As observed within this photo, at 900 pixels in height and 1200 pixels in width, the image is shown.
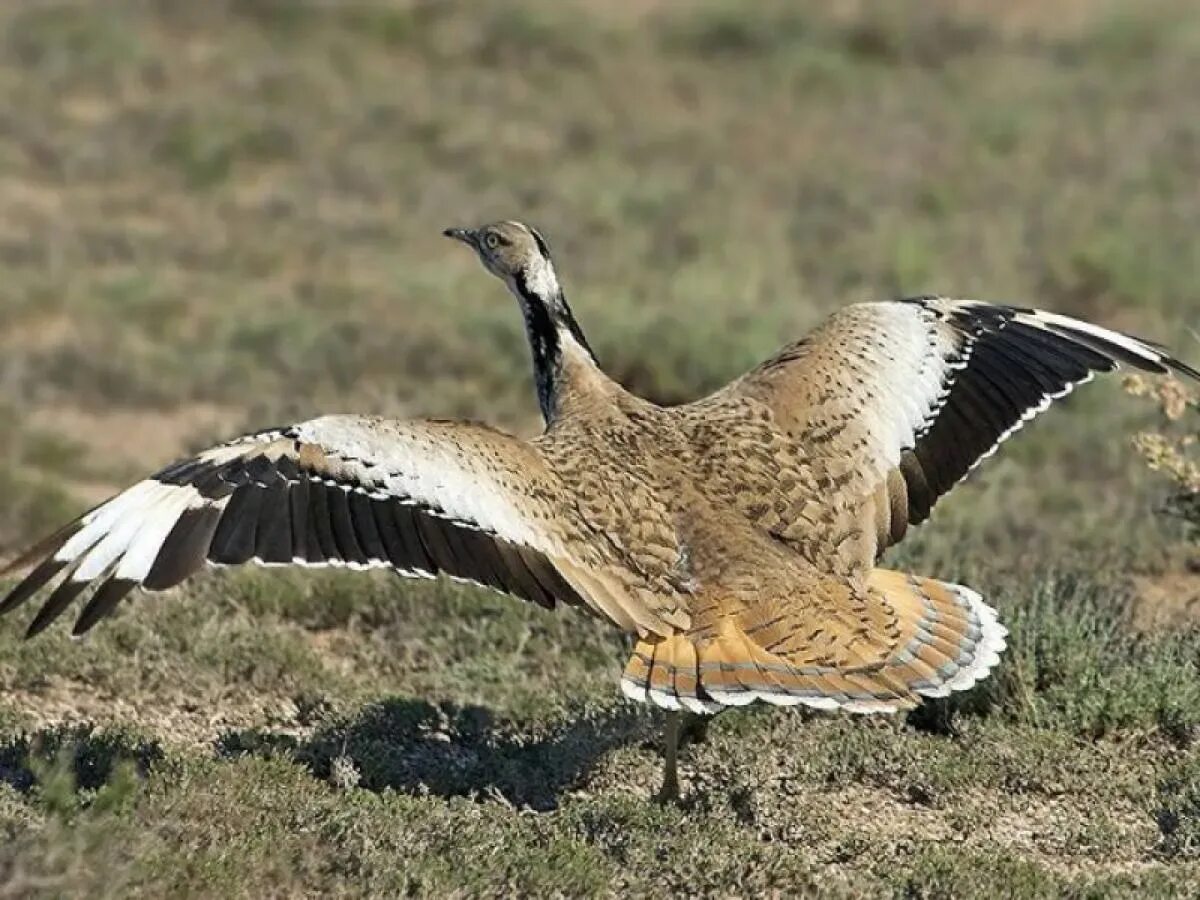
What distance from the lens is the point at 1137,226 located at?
595 inches

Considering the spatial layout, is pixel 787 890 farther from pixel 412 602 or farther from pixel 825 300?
pixel 825 300

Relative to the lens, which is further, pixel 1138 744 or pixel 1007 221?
pixel 1007 221

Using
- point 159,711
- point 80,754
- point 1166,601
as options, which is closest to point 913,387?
point 1166,601

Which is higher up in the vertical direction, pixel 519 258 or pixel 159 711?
pixel 519 258

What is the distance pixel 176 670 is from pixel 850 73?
537 inches

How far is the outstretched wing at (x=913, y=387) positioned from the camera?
6746mm

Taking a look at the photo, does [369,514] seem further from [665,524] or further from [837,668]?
[837,668]

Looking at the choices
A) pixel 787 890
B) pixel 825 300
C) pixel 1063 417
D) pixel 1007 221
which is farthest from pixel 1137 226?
pixel 787 890

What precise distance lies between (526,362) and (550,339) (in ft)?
16.0

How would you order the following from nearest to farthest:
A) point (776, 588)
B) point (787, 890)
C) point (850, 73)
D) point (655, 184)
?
1. point (787, 890)
2. point (776, 588)
3. point (655, 184)
4. point (850, 73)

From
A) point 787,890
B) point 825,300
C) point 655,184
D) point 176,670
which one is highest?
point 655,184

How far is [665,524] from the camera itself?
629cm

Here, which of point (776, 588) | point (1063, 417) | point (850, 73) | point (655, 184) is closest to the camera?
point (776, 588)

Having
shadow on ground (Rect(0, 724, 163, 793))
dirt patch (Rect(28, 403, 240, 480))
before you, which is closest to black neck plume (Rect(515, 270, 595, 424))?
shadow on ground (Rect(0, 724, 163, 793))
